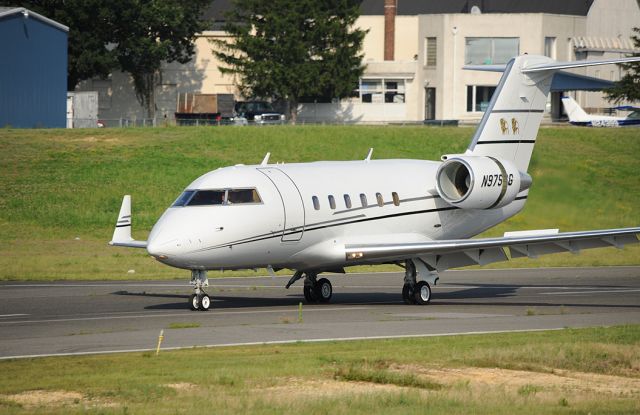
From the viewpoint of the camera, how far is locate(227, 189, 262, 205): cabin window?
2877 cm

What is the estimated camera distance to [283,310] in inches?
1180

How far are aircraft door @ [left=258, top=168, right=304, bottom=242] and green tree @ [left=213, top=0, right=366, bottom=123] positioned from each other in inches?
2589

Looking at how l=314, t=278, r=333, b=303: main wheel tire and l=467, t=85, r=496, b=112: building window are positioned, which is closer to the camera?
l=314, t=278, r=333, b=303: main wheel tire

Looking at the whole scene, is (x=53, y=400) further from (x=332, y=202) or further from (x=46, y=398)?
(x=332, y=202)

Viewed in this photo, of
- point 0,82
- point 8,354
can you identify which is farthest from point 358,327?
point 0,82

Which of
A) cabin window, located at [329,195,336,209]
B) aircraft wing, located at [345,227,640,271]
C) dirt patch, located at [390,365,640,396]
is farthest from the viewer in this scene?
cabin window, located at [329,195,336,209]

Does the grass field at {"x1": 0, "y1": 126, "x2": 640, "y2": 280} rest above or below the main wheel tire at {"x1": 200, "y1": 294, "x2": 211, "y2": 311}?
above

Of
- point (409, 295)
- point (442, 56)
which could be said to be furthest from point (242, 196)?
point (442, 56)

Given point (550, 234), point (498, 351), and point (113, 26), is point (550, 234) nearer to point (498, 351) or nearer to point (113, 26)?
point (498, 351)

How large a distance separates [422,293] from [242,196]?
607 centimetres

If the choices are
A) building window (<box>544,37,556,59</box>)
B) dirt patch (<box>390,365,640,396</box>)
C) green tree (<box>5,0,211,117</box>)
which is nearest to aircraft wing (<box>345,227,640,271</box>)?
dirt patch (<box>390,365,640,396</box>)

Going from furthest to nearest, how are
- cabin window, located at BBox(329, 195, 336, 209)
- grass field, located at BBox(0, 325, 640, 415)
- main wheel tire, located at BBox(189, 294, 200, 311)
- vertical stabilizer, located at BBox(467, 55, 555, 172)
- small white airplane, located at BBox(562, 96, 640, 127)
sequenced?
small white airplane, located at BBox(562, 96, 640, 127), vertical stabilizer, located at BBox(467, 55, 555, 172), cabin window, located at BBox(329, 195, 336, 209), main wheel tire, located at BBox(189, 294, 200, 311), grass field, located at BBox(0, 325, 640, 415)

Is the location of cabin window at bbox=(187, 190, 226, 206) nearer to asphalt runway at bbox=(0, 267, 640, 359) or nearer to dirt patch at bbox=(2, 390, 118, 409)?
asphalt runway at bbox=(0, 267, 640, 359)

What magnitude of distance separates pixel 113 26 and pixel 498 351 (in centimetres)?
7381
